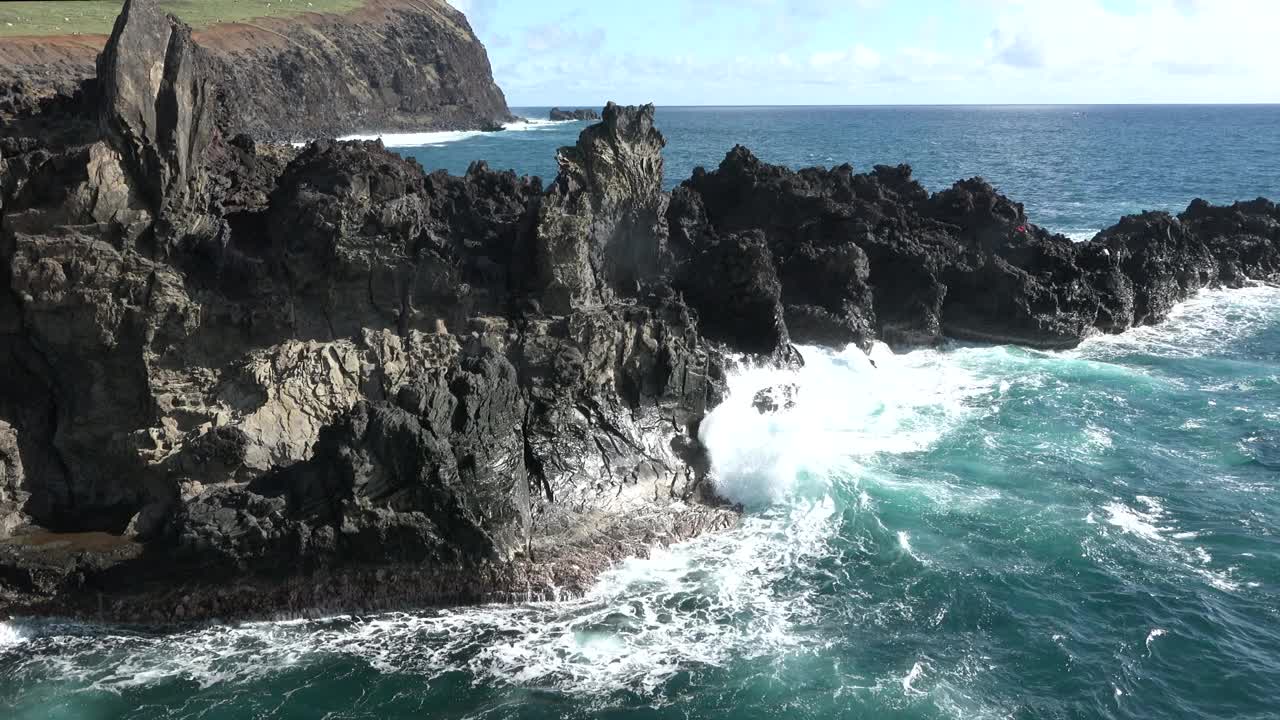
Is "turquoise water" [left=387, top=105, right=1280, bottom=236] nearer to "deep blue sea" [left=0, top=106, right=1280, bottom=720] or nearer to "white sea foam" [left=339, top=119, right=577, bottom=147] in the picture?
"white sea foam" [left=339, top=119, right=577, bottom=147]

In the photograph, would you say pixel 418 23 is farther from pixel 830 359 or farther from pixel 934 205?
pixel 830 359

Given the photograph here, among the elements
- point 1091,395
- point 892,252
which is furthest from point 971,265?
point 1091,395

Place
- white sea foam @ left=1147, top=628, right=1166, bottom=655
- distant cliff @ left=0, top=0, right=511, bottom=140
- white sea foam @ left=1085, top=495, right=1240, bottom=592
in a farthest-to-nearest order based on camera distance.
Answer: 1. distant cliff @ left=0, top=0, right=511, bottom=140
2. white sea foam @ left=1085, top=495, right=1240, bottom=592
3. white sea foam @ left=1147, top=628, right=1166, bottom=655

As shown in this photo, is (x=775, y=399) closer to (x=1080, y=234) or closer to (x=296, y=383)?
(x=296, y=383)

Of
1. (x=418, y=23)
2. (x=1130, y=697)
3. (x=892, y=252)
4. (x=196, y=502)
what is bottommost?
(x=1130, y=697)

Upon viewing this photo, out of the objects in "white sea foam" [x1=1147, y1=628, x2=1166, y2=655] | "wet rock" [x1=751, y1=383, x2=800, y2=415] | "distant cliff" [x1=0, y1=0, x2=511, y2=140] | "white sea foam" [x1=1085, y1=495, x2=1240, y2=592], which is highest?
"distant cliff" [x1=0, y1=0, x2=511, y2=140]

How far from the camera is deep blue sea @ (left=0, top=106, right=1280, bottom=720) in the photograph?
17.2 meters

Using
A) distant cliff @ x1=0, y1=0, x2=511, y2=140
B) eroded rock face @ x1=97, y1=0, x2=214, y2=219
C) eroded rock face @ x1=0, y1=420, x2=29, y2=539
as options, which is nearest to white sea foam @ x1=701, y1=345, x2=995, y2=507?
eroded rock face @ x1=97, y1=0, x2=214, y2=219

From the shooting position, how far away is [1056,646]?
62.0 ft

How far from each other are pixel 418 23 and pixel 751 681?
5979 inches

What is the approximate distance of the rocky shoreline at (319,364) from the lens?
19.6 meters

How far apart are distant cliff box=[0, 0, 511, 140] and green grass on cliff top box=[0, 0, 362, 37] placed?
6.35 ft

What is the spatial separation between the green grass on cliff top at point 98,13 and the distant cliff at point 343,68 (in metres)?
1.93

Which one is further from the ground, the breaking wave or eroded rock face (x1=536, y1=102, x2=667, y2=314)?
eroded rock face (x1=536, y1=102, x2=667, y2=314)
